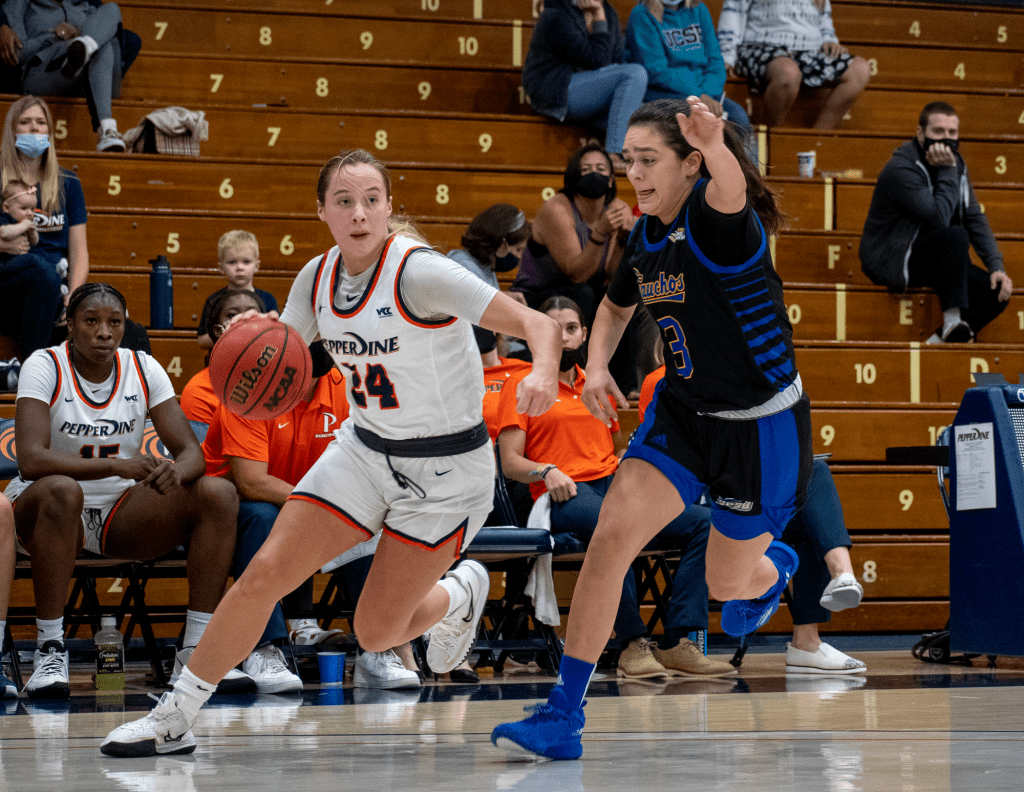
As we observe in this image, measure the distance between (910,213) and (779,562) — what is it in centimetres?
456

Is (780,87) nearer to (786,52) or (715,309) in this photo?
(786,52)

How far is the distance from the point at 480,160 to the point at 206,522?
4462mm

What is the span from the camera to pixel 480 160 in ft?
28.1

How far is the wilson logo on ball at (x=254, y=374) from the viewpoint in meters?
3.14

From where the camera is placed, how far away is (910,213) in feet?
25.6

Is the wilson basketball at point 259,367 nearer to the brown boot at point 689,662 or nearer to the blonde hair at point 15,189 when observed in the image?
the brown boot at point 689,662

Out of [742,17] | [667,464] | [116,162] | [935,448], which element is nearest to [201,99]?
[116,162]

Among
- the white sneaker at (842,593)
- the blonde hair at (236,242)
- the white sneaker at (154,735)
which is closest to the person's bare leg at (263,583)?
the white sneaker at (154,735)

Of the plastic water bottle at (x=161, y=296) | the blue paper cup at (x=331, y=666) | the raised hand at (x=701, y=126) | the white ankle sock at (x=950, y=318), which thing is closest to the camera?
the raised hand at (x=701, y=126)

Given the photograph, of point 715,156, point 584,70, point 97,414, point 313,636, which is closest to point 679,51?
point 584,70

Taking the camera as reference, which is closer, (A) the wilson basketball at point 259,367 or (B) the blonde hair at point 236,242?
(A) the wilson basketball at point 259,367

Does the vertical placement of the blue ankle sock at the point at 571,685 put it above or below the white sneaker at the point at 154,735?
above

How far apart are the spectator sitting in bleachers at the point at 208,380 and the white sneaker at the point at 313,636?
3.46ft

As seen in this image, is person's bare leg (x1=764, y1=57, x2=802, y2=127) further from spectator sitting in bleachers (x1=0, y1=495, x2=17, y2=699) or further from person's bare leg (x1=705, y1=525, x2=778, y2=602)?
spectator sitting in bleachers (x1=0, y1=495, x2=17, y2=699)
